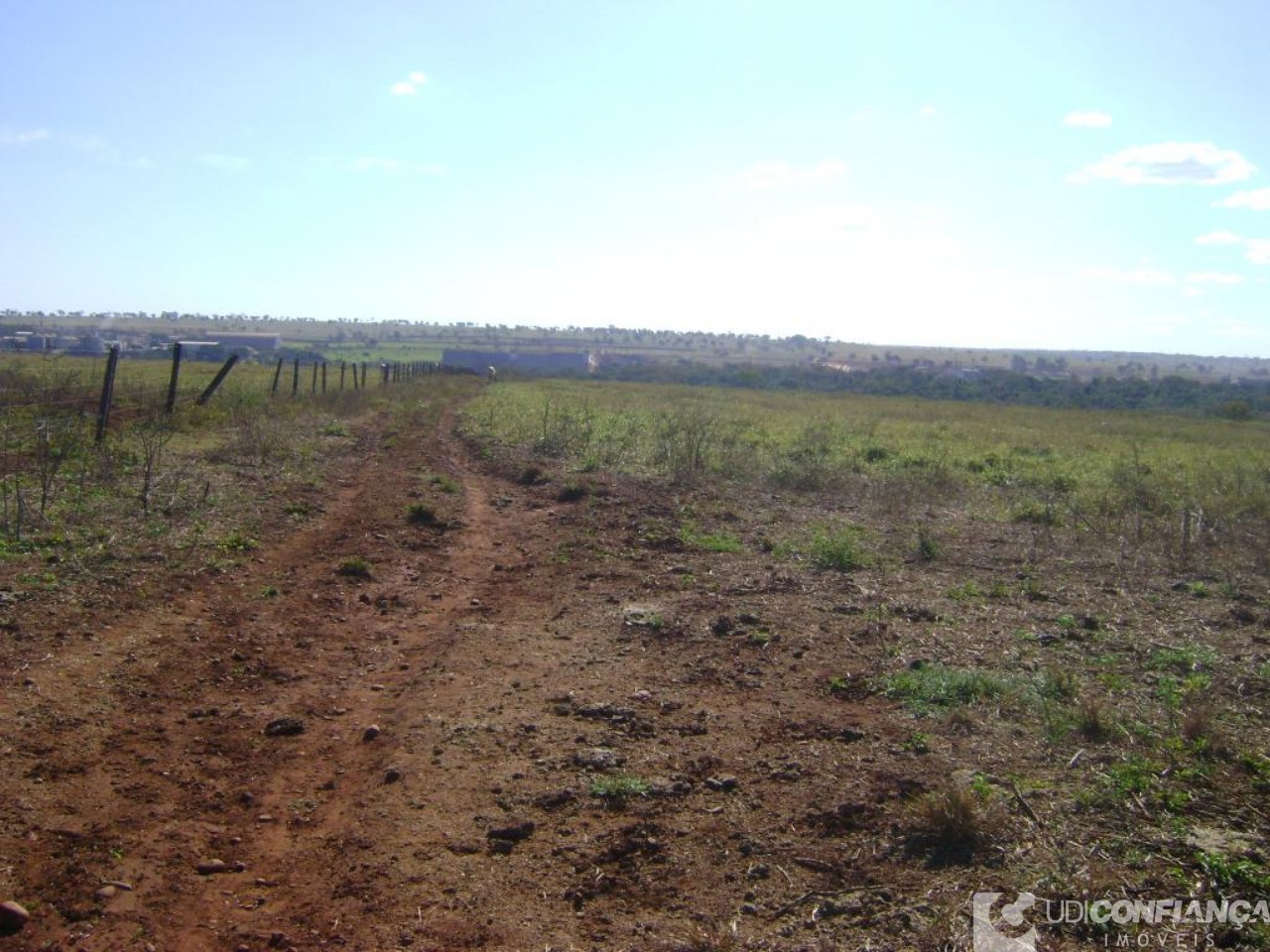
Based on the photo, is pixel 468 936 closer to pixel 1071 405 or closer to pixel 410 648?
pixel 410 648

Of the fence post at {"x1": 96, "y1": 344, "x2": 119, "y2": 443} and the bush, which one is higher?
the fence post at {"x1": 96, "y1": 344, "x2": 119, "y2": 443}

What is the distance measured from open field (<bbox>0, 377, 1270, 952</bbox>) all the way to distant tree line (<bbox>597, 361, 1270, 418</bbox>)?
55.8 metres

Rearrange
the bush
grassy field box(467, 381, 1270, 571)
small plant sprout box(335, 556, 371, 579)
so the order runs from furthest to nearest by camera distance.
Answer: grassy field box(467, 381, 1270, 571)
the bush
small plant sprout box(335, 556, 371, 579)

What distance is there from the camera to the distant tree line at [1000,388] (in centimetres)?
6419

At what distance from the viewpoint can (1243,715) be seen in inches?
205

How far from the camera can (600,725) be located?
5.15 meters

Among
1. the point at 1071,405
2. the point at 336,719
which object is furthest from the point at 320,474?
the point at 1071,405

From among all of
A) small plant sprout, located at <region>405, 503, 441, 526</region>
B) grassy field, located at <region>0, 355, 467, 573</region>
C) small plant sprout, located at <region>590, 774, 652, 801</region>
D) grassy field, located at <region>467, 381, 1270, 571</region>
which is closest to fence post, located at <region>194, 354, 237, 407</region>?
grassy field, located at <region>0, 355, 467, 573</region>

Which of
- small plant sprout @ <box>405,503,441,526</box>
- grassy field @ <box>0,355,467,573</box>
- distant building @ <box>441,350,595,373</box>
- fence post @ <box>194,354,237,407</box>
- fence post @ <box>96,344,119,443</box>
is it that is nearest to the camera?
grassy field @ <box>0,355,467,573</box>

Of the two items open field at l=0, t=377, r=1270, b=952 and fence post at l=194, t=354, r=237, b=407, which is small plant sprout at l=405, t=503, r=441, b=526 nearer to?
open field at l=0, t=377, r=1270, b=952

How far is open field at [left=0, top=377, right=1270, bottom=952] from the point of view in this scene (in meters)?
3.46

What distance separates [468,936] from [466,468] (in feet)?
42.6

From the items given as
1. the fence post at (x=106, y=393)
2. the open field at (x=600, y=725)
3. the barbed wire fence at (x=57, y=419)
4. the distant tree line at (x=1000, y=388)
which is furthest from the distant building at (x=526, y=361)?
the open field at (x=600, y=725)

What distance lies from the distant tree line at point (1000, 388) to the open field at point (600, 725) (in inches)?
2196
